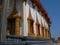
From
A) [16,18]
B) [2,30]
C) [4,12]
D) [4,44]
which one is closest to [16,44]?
[4,44]

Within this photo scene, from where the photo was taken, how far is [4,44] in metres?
1.62

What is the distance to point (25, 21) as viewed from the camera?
7320 millimetres

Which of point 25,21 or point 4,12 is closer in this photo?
point 4,12

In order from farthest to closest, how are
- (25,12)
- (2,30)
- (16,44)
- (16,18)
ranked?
(25,12) < (16,18) < (2,30) < (16,44)

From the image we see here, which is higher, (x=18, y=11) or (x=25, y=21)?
(x=18, y=11)

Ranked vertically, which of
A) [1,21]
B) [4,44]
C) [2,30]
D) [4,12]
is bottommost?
[4,44]

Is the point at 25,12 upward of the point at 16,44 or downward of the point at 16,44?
upward

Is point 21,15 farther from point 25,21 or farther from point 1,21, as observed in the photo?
point 1,21

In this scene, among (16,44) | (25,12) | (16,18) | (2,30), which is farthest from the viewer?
(25,12)

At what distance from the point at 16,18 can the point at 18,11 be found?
410 mm

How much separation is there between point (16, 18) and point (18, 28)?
0.49 metres

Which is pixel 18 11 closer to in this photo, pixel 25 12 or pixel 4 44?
pixel 25 12

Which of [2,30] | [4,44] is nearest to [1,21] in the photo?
[2,30]

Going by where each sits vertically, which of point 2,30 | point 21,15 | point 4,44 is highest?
point 21,15
